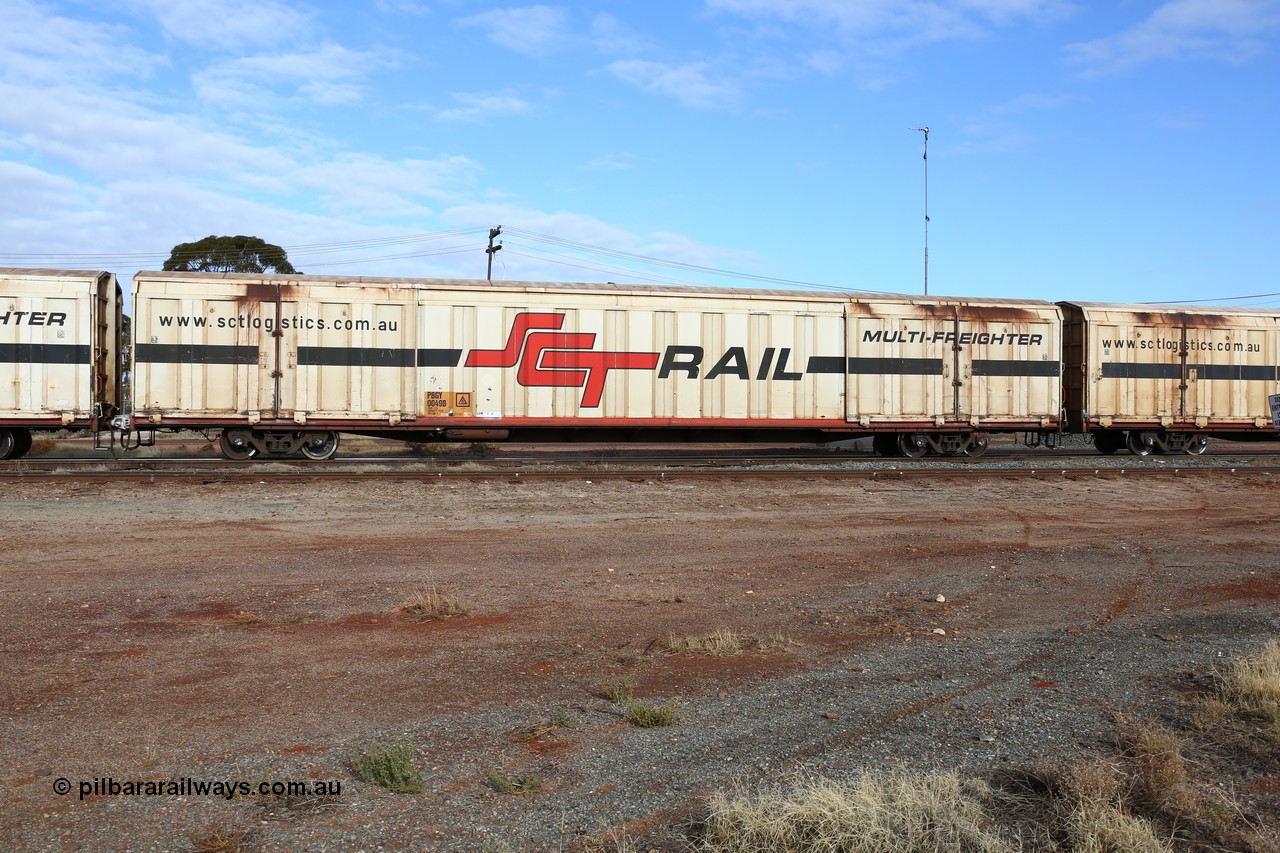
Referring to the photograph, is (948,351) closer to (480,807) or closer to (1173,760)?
(1173,760)

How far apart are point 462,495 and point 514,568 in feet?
16.5

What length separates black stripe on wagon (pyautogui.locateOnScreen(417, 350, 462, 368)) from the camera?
16953 millimetres

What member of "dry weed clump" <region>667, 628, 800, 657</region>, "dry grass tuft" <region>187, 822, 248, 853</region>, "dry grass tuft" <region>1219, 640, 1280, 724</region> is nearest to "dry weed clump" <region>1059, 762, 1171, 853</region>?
"dry grass tuft" <region>1219, 640, 1280, 724</region>

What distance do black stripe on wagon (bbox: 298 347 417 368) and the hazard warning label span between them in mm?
805

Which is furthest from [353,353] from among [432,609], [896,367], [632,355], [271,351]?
[896,367]

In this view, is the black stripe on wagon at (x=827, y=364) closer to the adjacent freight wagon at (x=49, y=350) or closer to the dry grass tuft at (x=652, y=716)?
the dry grass tuft at (x=652, y=716)

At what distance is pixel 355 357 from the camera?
16.7 metres

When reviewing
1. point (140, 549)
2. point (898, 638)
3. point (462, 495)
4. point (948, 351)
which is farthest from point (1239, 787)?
point (948, 351)

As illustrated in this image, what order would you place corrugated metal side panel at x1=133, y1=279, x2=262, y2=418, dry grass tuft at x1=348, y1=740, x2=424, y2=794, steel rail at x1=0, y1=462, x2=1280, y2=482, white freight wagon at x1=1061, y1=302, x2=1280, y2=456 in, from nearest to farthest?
dry grass tuft at x1=348, y1=740, x2=424, y2=794, steel rail at x1=0, y1=462, x2=1280, y2=482, corrugated metal side panel at x1=133, y1=279, x2=262, y2=418, white freight wagon at x1=1061, y1=302, x2=1280, y2=456

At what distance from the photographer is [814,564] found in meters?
9.56

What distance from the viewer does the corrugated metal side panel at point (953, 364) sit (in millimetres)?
18688

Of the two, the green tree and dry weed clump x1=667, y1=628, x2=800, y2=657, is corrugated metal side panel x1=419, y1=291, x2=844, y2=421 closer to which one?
dry weed clump x1=667, y1=628, x2=800, y2=657

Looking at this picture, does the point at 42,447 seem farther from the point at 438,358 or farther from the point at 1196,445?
the point at 1196,445

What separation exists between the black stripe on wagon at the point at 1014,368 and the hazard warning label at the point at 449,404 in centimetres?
1121
